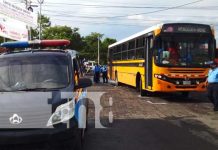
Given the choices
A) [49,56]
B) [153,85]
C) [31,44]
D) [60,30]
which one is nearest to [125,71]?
[153,85]

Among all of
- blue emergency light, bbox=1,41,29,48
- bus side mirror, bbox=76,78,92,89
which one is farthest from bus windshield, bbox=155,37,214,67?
bus side mirror, bbox=76,78,92,89

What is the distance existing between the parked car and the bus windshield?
9639mm

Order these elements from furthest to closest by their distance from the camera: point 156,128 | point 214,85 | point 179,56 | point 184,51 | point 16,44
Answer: point 184,51 < point 179,56 < point 214,85 < point 156,128 < point 16,44

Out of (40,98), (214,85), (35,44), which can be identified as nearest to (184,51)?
(214,85)

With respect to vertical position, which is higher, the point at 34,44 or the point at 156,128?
the point at 34,44

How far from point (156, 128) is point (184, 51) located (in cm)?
757

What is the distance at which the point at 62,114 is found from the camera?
7.61 meters

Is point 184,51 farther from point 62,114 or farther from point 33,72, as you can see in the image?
point 62,114

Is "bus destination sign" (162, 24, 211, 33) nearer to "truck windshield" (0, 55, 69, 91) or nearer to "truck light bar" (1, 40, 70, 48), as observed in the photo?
"truck light bar" (1, 40, 70, 48)

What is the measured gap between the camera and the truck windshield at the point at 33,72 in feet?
27.6

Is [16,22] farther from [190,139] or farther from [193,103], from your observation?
[190,139]

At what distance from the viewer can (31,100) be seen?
7664mm

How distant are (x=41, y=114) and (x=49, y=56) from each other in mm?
1824

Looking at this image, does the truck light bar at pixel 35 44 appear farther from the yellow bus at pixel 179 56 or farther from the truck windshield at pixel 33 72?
the yellow bus at pixel 179 56
